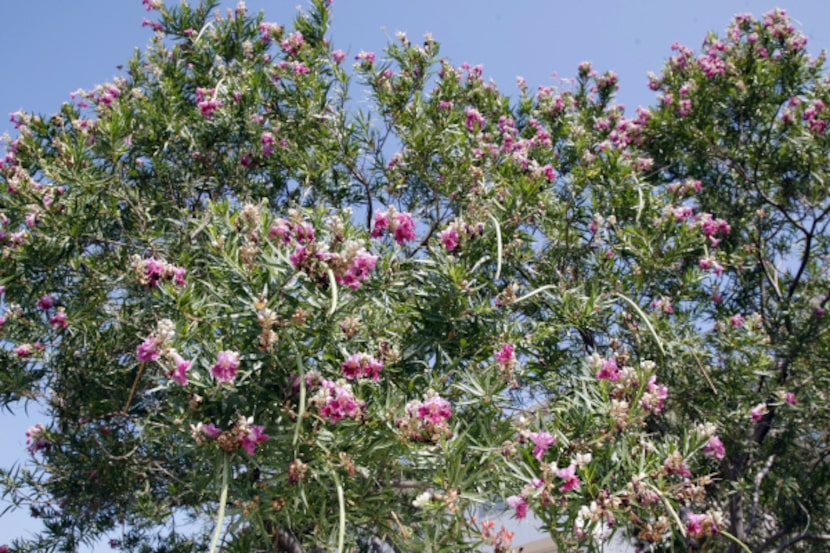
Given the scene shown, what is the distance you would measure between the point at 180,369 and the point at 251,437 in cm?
30

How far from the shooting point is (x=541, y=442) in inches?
94.8

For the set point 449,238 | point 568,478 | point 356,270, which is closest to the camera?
point 356,270

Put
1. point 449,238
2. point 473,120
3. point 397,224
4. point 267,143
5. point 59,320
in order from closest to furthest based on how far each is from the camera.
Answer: point 397,224 < point 449,238 < point 59,320 < point 267,143 < point 473,120

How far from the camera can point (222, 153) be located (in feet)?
14.9

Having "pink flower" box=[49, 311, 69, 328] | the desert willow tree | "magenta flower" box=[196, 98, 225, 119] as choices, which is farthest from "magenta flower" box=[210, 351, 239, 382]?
"magenta flower" box=[196, 98, 225, 119]

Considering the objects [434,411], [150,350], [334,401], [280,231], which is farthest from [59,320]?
[434,411]

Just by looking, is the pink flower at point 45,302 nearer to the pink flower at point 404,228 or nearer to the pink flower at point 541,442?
the pink flower at point 404,228

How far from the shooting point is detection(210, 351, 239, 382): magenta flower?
2094 mm

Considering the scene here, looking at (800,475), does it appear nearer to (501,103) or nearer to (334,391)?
(501,103)

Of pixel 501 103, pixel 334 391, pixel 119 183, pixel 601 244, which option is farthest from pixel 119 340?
pixel 501 103

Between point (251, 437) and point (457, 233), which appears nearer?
point (251, 437)

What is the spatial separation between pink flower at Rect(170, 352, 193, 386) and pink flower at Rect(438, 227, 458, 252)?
1.15 metres

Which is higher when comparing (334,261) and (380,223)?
(380,223)

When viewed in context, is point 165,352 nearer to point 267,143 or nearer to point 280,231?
point 280,231
